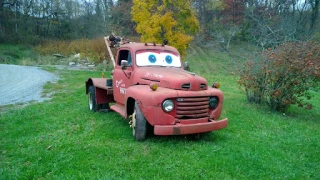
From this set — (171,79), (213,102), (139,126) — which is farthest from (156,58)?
(139,126)

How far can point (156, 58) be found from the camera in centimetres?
600

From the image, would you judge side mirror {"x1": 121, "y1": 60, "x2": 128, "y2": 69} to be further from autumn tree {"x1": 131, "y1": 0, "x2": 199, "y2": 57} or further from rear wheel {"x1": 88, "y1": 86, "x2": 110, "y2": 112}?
autumn tree {"x1": 131, "y1": 0, "x2": 199, "y2": 57}

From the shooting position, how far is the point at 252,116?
7.17 metres

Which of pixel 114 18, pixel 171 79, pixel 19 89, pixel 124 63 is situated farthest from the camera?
pixel 114 18

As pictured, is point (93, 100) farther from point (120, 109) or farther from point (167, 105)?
point (167, 105)

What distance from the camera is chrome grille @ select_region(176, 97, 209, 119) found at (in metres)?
4.63

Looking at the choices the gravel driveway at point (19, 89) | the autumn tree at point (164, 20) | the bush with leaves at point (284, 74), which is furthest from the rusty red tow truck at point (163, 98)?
the autumn tree at point (164, 20)

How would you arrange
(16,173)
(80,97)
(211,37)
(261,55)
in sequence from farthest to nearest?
(211,37) < (80,97) < (261,55) < (16,173)

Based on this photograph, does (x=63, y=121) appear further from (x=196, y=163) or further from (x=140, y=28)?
(x=140, y=28)

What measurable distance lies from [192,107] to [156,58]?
5.70ft

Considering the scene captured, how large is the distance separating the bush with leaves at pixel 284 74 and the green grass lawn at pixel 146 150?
84 centimetres

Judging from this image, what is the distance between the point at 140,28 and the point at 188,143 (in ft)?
30.4

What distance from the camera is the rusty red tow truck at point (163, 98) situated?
4508 mm

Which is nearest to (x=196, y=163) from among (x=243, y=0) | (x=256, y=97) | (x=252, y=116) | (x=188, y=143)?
(x=188, y=143)
